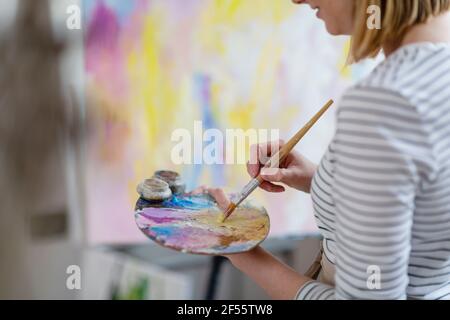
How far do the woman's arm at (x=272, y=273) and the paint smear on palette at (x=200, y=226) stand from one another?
0.02m

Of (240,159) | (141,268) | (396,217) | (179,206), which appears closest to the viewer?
(396,217)

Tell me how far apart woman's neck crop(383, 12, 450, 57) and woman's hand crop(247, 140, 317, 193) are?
0.18m

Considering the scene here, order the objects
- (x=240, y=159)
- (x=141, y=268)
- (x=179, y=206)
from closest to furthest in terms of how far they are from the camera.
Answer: (x=179, y=206), (x=240, y=159), (x=141, y=268)

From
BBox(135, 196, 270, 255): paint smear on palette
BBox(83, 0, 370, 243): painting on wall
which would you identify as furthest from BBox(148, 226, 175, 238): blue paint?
BBox(83, 0, 370, 243): painting on wall

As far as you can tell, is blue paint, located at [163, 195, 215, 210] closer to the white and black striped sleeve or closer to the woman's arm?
the woman's arm

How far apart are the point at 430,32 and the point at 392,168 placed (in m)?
0.13

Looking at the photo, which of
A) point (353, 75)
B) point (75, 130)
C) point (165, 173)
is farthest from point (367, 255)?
point (75, 130)

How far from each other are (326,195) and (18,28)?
29.5 inches

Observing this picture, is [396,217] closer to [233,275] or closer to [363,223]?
[363,223]

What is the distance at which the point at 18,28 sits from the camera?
1.03 meters

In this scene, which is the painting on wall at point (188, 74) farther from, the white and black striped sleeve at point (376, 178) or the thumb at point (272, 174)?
the white and black striped sleeve at point (376, 178)

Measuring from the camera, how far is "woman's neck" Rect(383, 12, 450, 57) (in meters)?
0.46

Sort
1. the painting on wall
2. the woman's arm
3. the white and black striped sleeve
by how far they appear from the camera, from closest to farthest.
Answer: the white and black striped sleeve → the woman's arm → the painting on wall

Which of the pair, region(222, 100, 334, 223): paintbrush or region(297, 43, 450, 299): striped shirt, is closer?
region(297, 43, 450, 299): striped shirt
